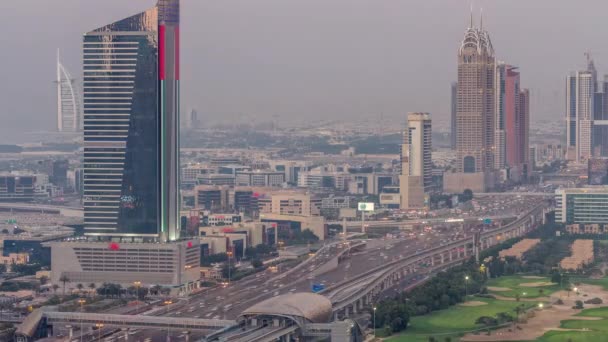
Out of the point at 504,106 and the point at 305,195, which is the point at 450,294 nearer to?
the point at 305,195

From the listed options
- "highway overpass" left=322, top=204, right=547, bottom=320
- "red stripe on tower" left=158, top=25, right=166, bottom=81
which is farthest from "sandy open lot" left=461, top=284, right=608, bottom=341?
"red stripe on tower" left=158, top=25, right=166, bottom=81

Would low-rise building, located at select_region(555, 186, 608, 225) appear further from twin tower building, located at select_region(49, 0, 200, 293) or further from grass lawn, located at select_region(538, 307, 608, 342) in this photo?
grass lawn, located at select_region(538, 307, 608, 342)

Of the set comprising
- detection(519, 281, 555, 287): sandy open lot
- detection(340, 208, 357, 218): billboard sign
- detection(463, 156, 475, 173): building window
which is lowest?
detection(519, 281, 555, 287): sandy open lot

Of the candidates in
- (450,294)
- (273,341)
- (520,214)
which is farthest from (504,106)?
(273,341)

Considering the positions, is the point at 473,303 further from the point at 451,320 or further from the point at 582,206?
the point at 582,206

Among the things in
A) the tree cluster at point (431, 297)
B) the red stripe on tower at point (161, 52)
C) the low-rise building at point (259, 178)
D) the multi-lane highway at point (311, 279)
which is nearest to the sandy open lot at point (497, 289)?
the tree cluster at point (431, 297)

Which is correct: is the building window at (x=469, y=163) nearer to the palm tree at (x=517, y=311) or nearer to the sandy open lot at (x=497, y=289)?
the sandy open lot at (x=497, y=289)
